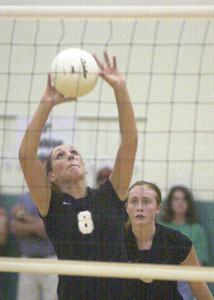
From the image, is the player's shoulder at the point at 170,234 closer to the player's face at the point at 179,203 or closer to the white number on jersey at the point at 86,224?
the white number on jersey at the point at 86,224

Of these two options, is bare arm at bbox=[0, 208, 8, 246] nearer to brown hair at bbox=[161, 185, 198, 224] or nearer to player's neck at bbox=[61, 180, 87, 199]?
brown hair at bbox=[161, 185, 198, 224]

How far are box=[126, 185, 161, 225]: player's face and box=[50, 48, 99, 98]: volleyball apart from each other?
0.59m

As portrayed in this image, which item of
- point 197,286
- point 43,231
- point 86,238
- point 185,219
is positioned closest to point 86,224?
point 86,238

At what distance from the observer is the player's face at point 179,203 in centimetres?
454

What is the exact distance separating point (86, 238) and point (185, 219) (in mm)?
1891

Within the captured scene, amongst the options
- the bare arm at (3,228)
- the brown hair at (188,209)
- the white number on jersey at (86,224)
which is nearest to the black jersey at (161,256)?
the white number on jersey at (86,224)

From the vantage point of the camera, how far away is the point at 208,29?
5344 millimetres

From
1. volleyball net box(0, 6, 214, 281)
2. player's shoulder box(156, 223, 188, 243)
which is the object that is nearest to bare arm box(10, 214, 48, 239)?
volleyball net box(0, 6, 214, 281)

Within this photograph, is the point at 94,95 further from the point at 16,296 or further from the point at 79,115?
the point at 16,296

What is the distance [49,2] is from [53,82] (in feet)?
9.80

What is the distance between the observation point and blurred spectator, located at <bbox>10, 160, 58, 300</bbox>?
4371 millimetres

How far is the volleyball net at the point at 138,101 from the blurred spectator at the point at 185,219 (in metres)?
0.50

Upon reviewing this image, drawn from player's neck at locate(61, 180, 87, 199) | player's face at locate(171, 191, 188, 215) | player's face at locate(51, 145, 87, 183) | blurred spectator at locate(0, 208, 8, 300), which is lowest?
blurred spectator at locate(0, 208, 8, 300)

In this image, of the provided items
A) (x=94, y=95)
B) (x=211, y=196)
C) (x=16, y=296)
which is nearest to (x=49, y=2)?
(x=94, y=95)
